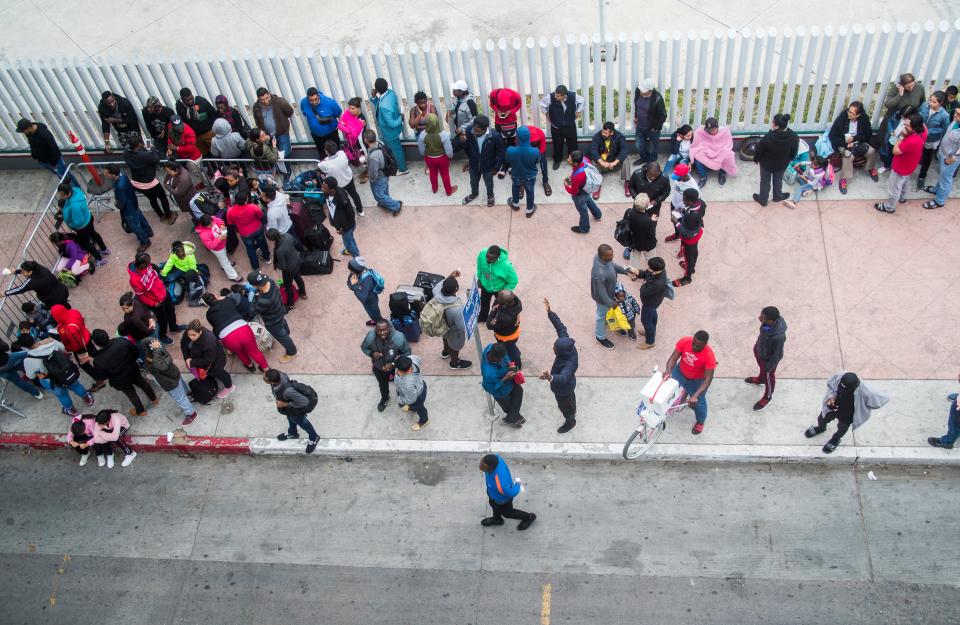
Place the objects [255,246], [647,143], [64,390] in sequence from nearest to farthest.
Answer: [64,390] < [255,246] < [647,143]

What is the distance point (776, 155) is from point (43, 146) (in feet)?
36.6

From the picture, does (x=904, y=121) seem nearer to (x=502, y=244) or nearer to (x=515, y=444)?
(x=502, y=244)

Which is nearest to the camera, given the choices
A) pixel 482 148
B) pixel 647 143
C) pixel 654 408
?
pixel 654 408

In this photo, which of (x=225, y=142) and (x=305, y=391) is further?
(x=225, y=142)

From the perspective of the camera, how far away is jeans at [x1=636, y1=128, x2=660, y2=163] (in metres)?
12.8

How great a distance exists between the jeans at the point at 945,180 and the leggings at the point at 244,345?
953 cm

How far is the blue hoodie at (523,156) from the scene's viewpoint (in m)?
11.6

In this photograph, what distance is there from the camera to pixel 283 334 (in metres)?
11.0

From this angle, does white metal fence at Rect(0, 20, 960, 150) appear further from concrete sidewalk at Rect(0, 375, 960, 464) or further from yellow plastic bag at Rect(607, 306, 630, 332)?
concrete sidewalk at Rect(0, 375, 960, 464)

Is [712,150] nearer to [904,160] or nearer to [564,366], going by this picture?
[904,160]

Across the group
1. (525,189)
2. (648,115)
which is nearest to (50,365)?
(525,189)

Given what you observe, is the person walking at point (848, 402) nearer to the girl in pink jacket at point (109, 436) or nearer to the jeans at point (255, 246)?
the jeans at point (255, 246)

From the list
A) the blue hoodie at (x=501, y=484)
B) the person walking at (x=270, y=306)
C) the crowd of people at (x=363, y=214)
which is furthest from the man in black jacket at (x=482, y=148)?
the blue hoodie at (x=501, y=484)

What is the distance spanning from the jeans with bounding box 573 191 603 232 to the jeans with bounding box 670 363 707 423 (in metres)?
3.32
